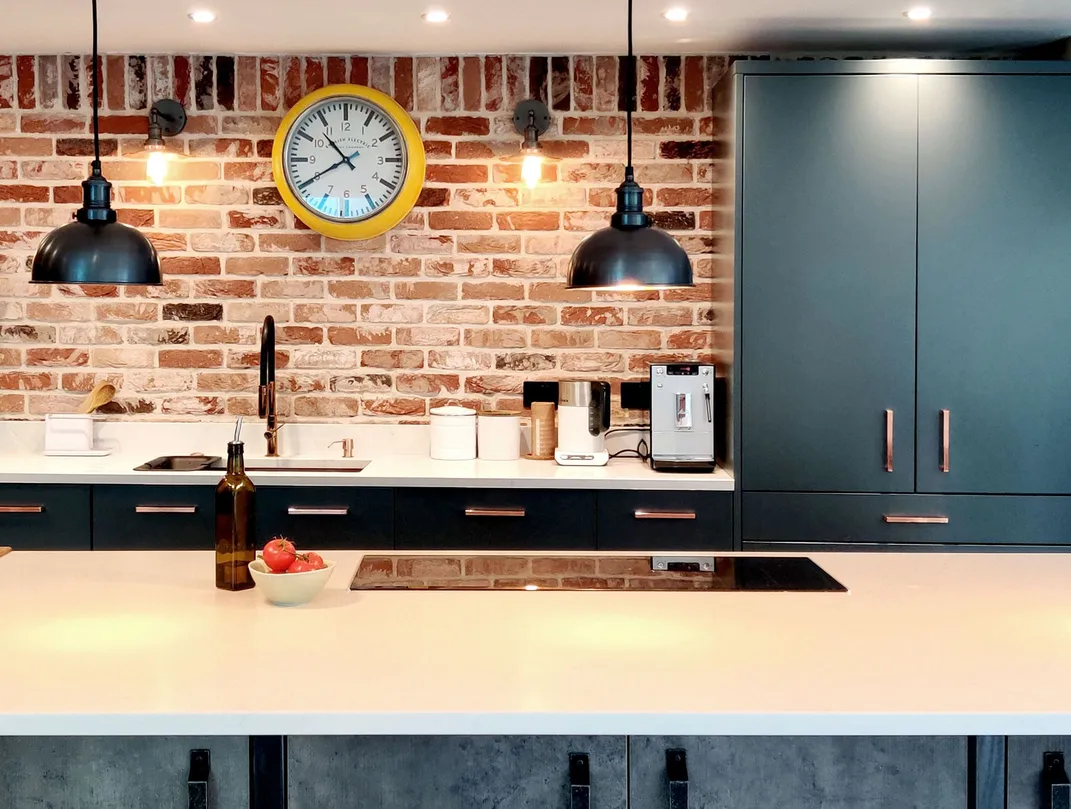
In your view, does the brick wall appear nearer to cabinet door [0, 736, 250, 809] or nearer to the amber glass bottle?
the amber glass bottle

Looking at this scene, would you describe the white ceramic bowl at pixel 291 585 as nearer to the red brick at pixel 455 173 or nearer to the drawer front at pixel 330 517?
the drawer front at pixel 330 517

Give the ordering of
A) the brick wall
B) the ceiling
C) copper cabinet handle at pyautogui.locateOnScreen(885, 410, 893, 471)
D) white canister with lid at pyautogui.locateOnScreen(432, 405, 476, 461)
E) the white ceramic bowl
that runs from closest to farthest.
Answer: the white ceramic bowl
the ceiling
copper cabinet handle at pyautogui.locateOnScreen(885, 410, 893, 471)
white canister with lid at pyautogui.locateOnScreen(432, 405, 476, 461)
the brick wall

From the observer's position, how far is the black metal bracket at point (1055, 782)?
170cm

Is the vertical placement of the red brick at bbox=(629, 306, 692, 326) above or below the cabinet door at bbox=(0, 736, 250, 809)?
above

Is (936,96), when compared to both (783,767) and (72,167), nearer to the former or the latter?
(783,767)

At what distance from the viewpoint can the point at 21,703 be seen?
1479mm

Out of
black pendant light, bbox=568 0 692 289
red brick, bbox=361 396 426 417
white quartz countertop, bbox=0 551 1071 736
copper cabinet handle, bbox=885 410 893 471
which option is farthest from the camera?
red brick, bbox=361 396 426 417

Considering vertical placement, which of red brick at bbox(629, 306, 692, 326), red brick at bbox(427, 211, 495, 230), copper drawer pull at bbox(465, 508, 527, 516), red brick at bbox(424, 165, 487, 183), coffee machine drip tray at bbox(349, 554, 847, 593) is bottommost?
copper drawer pull at bbox(465, 508, 527, 516)

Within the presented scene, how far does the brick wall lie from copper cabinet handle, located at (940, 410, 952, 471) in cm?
81

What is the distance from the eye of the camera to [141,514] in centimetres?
349

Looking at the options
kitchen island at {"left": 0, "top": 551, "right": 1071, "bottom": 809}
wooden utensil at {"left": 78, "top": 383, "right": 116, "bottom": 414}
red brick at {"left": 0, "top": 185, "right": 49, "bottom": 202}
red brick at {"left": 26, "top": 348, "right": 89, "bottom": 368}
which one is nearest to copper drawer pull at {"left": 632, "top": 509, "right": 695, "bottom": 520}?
kitchen island at {"left": 0, "top": 551, "right": 1071, "bottom": 809}

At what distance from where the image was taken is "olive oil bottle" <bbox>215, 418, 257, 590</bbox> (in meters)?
2.07

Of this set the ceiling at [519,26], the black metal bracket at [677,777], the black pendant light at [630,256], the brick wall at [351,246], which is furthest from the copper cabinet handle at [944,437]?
the black metal bracket at [677,777]

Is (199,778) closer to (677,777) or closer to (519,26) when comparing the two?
(677,777)
